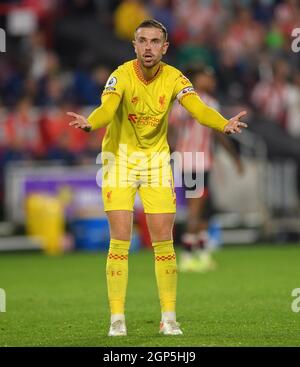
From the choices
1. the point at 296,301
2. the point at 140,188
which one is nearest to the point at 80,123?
the point at 140,188

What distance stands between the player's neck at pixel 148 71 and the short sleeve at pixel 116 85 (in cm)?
16

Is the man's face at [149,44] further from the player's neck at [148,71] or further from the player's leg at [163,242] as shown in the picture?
the player's leg at [163,242]

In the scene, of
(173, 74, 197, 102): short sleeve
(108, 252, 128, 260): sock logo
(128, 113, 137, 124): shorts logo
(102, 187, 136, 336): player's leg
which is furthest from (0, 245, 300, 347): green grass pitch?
(173, 74, 197, 102): short sleeve

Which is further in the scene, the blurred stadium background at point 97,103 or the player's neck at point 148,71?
the blurred stadium background at point 97,103

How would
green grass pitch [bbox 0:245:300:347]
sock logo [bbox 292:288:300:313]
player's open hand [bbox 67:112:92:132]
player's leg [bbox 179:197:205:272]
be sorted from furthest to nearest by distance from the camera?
player's leg [bbox 179:197:205:272]
sock logo [bbox 292:288:300:313]
green grass pitch [bbox 0:245:300:347]
player's open hand [bbox 67:112:92:132]

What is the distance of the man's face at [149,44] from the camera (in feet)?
29.0

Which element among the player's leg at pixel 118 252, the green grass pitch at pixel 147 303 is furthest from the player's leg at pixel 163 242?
the green grass pitch at pixel 147 303

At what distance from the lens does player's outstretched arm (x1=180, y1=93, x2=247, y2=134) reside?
8734mm

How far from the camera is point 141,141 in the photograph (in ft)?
29.8

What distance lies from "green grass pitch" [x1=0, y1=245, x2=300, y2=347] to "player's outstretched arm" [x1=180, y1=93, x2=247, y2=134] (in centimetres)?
151

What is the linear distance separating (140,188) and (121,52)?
1327cm

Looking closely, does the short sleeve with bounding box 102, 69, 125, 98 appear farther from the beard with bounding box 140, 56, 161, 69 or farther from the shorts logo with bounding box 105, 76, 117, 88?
the beard with bounding box 140, 56, 161, 69
